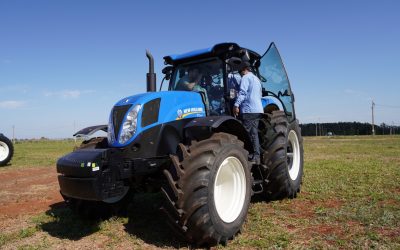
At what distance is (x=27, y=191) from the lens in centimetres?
870

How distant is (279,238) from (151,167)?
5.82ft

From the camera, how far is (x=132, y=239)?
4707mm

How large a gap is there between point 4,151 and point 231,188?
12.9 m

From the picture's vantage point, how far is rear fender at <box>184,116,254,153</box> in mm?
4668

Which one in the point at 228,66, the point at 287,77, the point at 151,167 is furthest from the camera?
the point at 287,77

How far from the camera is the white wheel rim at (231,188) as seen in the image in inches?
191

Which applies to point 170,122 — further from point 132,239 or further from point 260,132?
point 260,132

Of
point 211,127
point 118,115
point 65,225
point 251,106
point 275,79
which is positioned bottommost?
point 65,225

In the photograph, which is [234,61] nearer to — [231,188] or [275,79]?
[275,79]

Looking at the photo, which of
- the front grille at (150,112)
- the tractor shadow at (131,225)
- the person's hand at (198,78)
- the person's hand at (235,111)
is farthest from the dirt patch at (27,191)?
the person's hand at (235,111)

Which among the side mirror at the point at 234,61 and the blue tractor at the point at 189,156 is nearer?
the blue tractor at the point at 189,156

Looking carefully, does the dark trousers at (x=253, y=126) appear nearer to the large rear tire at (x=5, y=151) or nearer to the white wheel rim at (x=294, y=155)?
the white wheel rim at (x=294, y=155)

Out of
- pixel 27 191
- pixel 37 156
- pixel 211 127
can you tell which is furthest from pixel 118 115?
pixel 37 156

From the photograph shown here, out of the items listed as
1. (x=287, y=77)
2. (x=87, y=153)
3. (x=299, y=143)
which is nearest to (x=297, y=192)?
(x=299, y=143)
